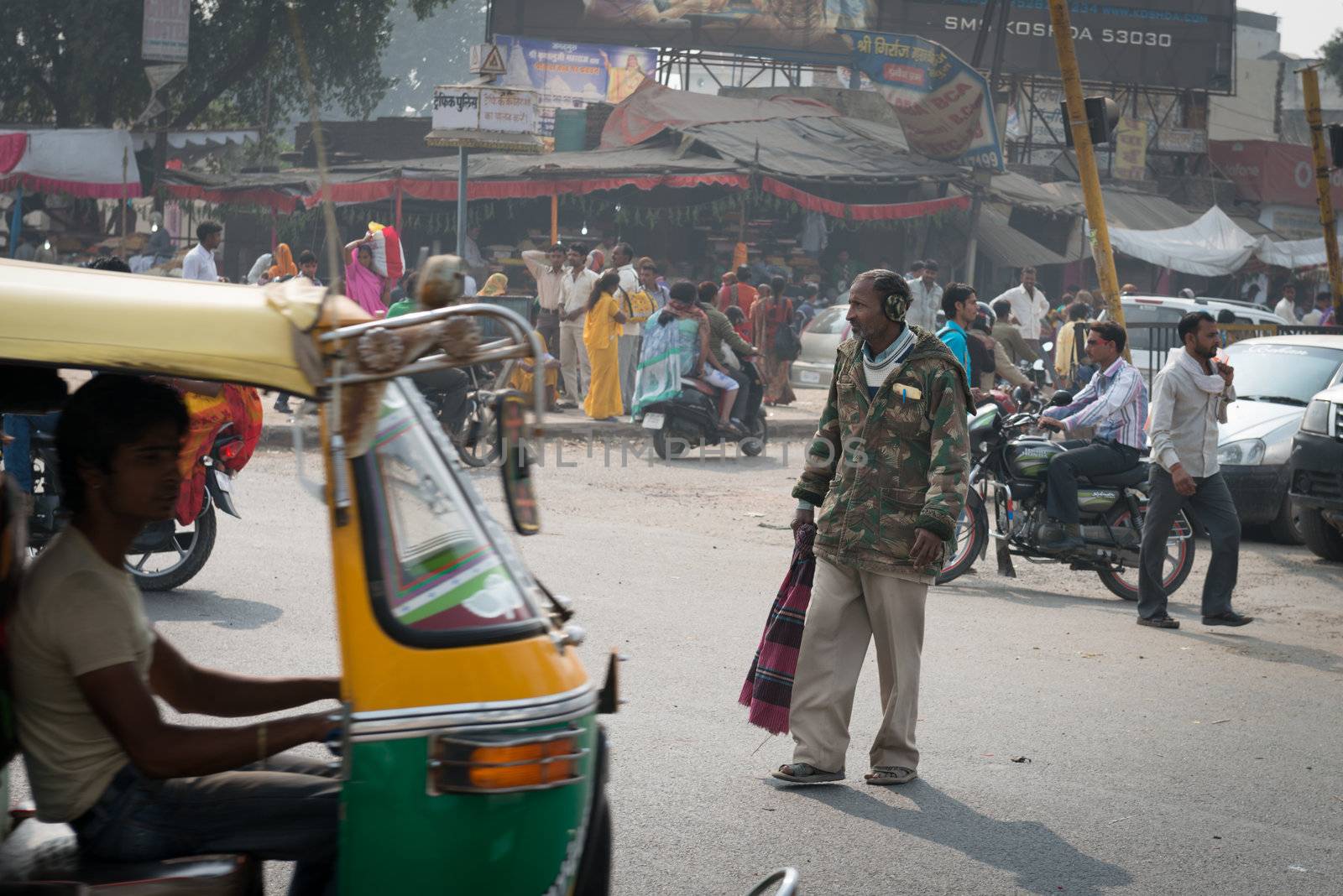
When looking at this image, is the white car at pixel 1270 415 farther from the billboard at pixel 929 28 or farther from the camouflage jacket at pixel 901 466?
the billboard at pixel 929 28

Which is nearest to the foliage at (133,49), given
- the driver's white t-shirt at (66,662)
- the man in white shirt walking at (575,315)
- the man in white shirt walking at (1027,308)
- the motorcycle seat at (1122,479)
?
the man in white shirt walking at (575,315)

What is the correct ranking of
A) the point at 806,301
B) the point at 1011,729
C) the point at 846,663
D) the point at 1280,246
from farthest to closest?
the point at 1280,246 < the point at 806,301 < the point at 1011,729 < the point at 846,663

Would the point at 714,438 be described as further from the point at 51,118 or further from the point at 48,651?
the point at 51,118

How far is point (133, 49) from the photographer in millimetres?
29469

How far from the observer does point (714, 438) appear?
15.7m

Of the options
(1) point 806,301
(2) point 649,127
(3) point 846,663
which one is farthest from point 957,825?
(2) point 649,127

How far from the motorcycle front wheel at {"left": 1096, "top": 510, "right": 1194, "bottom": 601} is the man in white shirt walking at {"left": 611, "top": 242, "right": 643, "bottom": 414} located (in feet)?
29.8

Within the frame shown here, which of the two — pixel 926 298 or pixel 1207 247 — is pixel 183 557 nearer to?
pixel 926 298

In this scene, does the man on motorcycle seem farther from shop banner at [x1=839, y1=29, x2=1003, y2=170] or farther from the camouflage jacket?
shop banner at [x1=839, y1=29, x2=1003, y2=170]

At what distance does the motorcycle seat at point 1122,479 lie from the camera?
9695 mm

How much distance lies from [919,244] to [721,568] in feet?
72.6

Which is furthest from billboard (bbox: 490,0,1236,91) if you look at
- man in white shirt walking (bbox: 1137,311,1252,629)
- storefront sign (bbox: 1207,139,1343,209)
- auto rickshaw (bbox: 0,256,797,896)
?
auto rickshaw (bbox: 0,256,797,896)

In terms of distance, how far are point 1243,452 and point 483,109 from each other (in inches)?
355

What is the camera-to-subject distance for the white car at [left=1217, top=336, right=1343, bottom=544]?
39.1 ft
